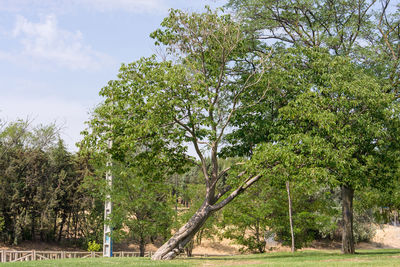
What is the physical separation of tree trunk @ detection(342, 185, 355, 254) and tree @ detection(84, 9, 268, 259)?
246 inches

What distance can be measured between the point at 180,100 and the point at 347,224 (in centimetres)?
1159

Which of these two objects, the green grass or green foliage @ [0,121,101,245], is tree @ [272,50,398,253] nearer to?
the green grass

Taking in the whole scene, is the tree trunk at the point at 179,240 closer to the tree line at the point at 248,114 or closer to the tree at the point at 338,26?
the tree line at the point at 248,114

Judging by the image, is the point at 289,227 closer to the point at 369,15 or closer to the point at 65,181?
the point at 369,15

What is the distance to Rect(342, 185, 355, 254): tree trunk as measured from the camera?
69.8 ft

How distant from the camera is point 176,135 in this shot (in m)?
17.6

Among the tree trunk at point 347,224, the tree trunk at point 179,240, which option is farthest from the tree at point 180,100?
the tree trunk at point 347,224

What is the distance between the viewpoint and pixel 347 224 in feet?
71.0

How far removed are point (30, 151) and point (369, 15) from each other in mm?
33430

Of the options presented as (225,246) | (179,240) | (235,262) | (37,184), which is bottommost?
(225,246)

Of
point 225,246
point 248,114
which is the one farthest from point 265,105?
point 225,246

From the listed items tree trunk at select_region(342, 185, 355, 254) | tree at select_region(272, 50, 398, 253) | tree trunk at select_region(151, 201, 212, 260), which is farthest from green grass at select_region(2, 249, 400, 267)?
tree trunk at select_region(342, 185, 355, 254)

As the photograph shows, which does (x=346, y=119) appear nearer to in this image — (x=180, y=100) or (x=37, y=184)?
(x=180, y=100)

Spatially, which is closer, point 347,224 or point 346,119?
point 346,119
